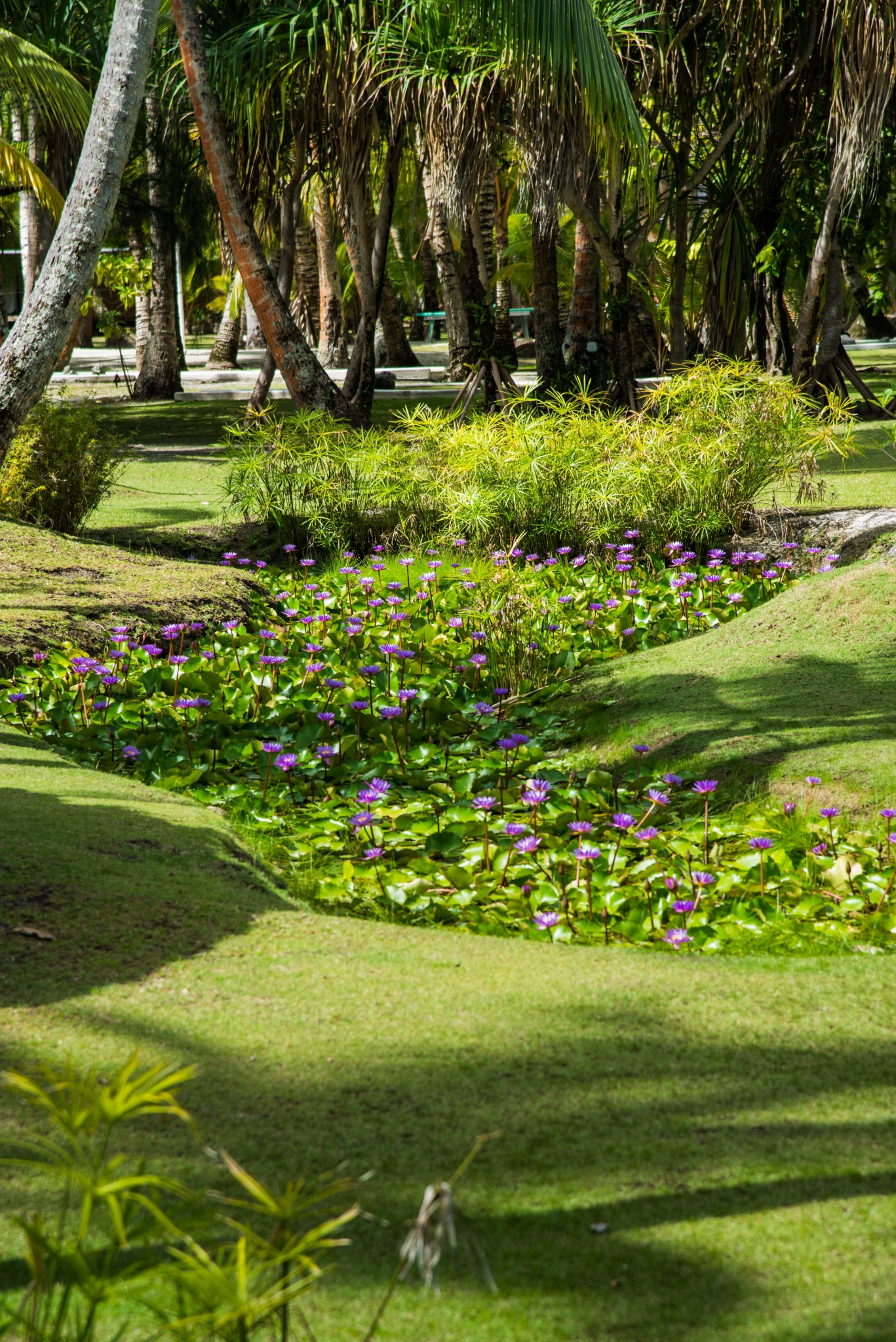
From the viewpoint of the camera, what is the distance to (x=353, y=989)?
2.29 meters

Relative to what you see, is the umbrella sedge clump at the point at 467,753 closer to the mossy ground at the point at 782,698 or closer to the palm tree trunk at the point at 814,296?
the mossy ground at the point at 782,698

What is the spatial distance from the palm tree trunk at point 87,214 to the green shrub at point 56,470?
1157 mm

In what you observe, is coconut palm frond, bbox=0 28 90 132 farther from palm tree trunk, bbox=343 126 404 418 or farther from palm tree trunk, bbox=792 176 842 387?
palm tree trunk, bbox=792 176 842 387

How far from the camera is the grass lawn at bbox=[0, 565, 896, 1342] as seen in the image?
1.43 meters

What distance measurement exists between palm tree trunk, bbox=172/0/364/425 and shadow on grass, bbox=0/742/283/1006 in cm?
723

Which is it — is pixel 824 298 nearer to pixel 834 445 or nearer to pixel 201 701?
pixel 834 445

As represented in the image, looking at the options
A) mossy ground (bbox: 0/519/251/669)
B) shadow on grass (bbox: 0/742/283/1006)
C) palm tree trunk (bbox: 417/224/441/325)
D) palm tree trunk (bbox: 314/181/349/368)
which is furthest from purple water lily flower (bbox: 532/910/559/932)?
palm tree trunk (bbox: 417/224/441/325)

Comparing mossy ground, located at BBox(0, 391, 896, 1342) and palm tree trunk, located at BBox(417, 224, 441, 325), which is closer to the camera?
mossy ground, located at BBox(0, 391, 896, 1342)

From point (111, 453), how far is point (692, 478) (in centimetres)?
426

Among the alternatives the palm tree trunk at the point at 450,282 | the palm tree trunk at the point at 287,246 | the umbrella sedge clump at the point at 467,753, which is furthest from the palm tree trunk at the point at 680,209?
the umbrella sedge clump at the point at 467,753

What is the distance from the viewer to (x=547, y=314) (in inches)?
474

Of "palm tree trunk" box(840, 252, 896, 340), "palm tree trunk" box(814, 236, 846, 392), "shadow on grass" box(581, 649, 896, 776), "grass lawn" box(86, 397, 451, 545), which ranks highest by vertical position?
"palm tree trunk" box(840, 252, 896, 340)

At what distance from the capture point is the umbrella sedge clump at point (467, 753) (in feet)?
10.9

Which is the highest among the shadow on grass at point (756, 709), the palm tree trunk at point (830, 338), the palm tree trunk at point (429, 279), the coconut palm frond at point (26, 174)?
the palm tree trunk at point (429, 279)
